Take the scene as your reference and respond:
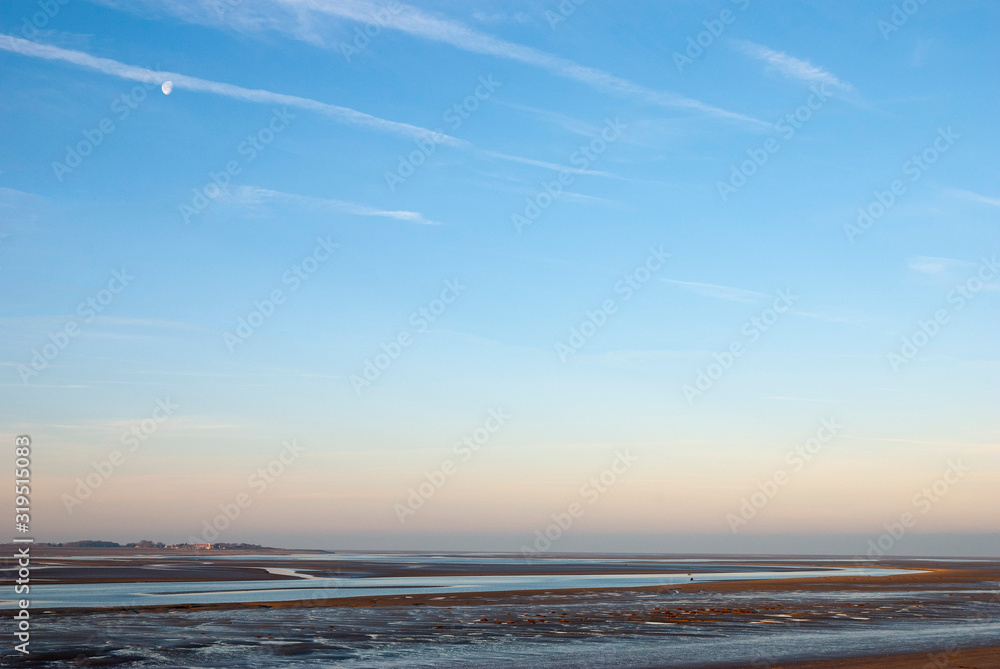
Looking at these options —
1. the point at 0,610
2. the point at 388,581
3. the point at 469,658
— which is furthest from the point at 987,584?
the point at 0,610

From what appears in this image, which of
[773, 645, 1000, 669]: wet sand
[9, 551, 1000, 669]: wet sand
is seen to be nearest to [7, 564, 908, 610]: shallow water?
[9, 551, 1000, 669]: wet sand

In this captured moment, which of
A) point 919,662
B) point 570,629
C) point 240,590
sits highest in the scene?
point 240,590

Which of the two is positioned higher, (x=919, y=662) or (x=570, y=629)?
(x=570, y=629)

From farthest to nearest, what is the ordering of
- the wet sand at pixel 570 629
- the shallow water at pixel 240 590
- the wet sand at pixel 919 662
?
1. the shallow water at pixel 240 590
2. the wet sand at pixel 570 629
3. the wet sand at pixel 919 662

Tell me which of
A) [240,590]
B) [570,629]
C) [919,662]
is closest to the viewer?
[919,662]

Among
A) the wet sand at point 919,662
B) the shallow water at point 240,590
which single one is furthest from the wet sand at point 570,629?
the shallow water at point 240,590

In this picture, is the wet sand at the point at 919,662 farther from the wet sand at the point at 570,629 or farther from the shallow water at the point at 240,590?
the shallow water at the point at 240,590

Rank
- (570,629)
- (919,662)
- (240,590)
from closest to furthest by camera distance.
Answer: (919,662) < (570,629) < (240,590)

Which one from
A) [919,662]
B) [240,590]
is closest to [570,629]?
[919,662]

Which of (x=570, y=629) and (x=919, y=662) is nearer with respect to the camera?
(x=919, y=662)

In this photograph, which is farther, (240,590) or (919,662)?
(240,590)

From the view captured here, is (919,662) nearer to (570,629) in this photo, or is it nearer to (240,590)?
(570,629)

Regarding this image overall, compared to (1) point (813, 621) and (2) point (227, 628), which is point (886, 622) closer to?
(1) point (813, 621)

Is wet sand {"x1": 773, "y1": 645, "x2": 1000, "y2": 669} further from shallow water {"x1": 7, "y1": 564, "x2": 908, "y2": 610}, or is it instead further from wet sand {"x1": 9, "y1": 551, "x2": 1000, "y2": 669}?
shallow water {"x1": 7, "y1": 564, "x2": 908, "y2": 610}
